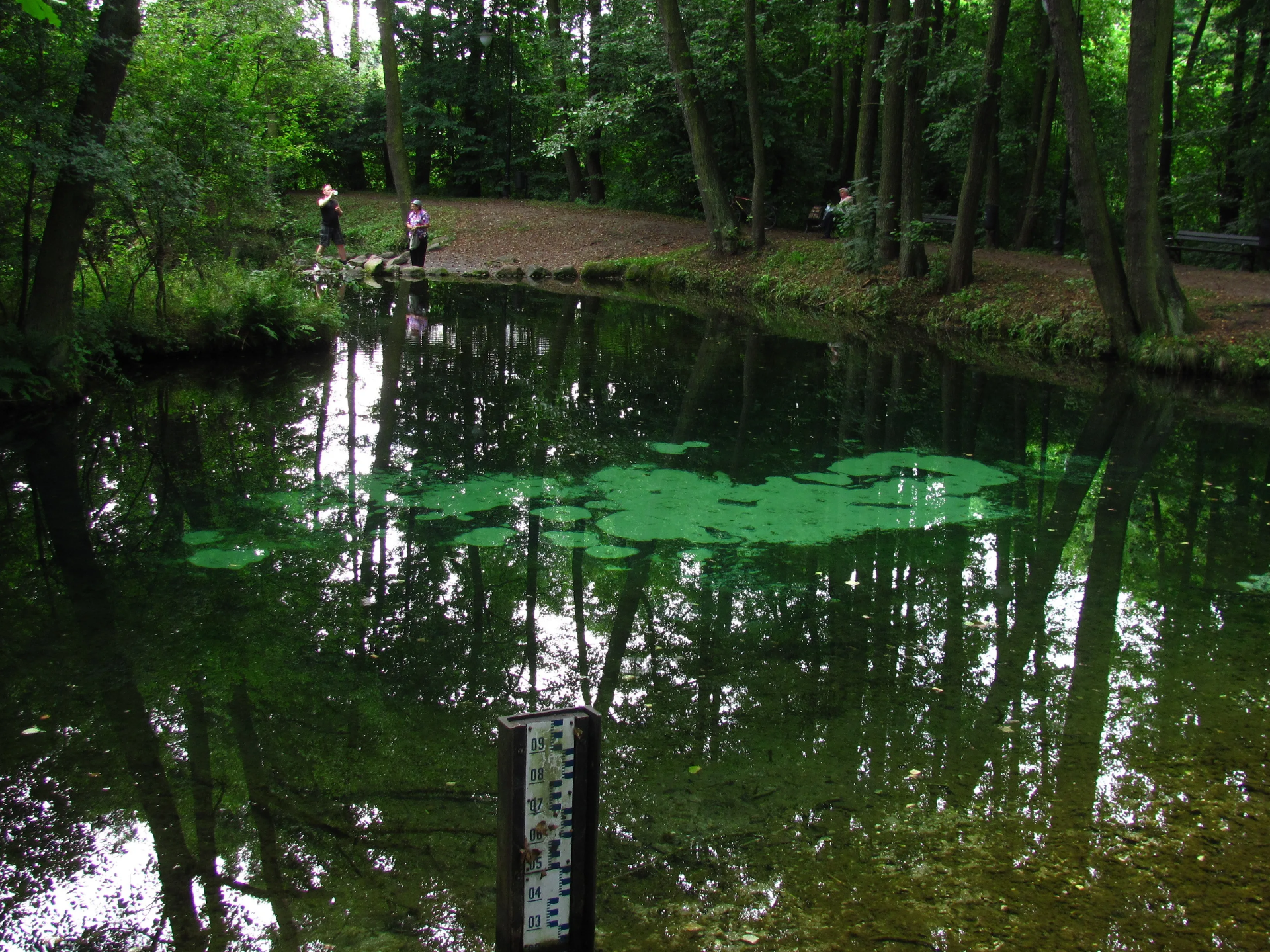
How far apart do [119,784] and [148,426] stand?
636cm

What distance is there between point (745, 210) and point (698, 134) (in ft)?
16.1

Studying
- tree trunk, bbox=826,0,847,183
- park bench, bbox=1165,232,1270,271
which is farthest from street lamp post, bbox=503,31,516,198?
park bench, bbox=1165,232,1270,271

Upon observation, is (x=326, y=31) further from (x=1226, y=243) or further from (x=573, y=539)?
(x=573, y=539)

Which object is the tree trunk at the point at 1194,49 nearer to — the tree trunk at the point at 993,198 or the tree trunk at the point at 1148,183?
the tree trunk at the point at 993,198

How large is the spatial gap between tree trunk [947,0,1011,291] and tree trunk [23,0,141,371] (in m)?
12.2

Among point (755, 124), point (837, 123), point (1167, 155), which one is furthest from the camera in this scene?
point (837, 123)

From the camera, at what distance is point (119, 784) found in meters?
3.62

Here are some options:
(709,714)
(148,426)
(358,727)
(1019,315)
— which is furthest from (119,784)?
(1019,315)

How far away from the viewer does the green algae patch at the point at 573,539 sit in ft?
21.1

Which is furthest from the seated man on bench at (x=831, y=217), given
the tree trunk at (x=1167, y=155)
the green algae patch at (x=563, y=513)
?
the green algae patch at (x=563, y=513)

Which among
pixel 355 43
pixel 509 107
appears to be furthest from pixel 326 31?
pixel 509 107

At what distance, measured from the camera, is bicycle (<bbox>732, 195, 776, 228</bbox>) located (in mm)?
26188

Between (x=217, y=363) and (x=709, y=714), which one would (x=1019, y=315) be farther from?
(x=709, y=714)

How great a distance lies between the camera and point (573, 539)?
6.57m
